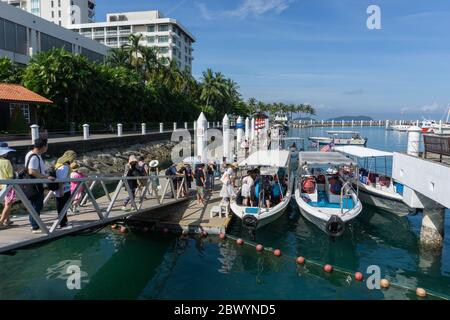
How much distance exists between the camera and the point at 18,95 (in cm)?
2941

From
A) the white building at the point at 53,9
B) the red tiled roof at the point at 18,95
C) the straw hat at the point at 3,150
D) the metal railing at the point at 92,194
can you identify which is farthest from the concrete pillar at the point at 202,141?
the white building at the point at 53,9

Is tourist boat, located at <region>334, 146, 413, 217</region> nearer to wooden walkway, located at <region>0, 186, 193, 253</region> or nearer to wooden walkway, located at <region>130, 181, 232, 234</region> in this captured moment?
wooden walkway, located at <region>130, 181, 232, 234</region>

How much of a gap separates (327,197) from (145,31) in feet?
285

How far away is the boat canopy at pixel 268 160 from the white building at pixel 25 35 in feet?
114

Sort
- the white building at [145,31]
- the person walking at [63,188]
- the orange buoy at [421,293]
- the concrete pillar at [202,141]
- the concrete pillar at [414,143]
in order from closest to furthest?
the person walking at [63,188]
the orange buoy at [421,293]
the concrete pillar at [414,143]
the concrete pillar at [202,141]
the white building at [145,31]

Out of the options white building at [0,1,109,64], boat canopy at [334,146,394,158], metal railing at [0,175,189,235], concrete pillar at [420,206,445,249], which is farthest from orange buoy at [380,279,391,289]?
white building at [0,1,109,64]

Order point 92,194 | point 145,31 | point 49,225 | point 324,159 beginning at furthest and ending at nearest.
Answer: point 145,31 → point 324,159 → point 92,194 → point 49,225

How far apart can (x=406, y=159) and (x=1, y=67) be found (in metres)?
34.5

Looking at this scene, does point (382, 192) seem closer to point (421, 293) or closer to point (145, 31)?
point (421, 293)

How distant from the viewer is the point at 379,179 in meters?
19.8

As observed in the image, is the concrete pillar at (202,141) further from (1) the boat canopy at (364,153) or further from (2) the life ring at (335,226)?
(1) the boat canopy at (364,153)

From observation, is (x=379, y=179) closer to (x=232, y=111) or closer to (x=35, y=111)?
(x=35, y=111)

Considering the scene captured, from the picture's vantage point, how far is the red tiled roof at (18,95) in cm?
2804

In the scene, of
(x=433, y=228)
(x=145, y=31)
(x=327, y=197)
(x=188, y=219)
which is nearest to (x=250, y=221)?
(x=188, y=219)
